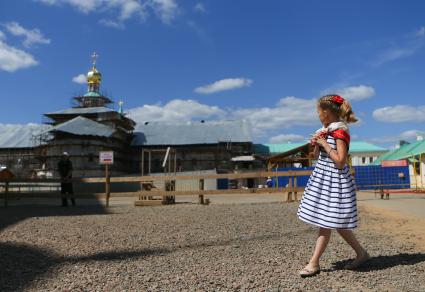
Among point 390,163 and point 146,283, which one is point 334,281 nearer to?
point 146,283

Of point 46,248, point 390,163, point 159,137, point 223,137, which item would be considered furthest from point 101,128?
point 46,248

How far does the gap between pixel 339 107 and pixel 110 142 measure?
58.2 m

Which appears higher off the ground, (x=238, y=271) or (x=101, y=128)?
(x=101, y=128)

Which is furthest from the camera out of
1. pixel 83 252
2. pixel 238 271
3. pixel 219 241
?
pixel 219 241

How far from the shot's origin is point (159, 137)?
68625 millimetres

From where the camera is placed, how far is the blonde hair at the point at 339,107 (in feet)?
14.6

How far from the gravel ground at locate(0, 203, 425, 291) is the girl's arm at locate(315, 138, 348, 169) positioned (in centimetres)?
112

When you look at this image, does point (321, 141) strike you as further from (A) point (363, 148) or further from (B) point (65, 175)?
(A) point (363, 148)

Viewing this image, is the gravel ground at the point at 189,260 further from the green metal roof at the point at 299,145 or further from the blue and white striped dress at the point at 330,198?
the green metal roof at the point at 299,145

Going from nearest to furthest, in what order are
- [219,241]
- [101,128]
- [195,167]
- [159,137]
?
[219,241]
[101,128]
[195,167]
[159,137]

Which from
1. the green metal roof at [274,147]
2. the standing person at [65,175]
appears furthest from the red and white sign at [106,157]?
the green metal roof at [274,147]

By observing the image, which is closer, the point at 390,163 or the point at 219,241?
the point at 219,241

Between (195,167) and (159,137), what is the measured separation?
8.61m

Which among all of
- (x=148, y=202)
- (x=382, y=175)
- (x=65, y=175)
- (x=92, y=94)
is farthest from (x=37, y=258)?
(x=92, y=94)
